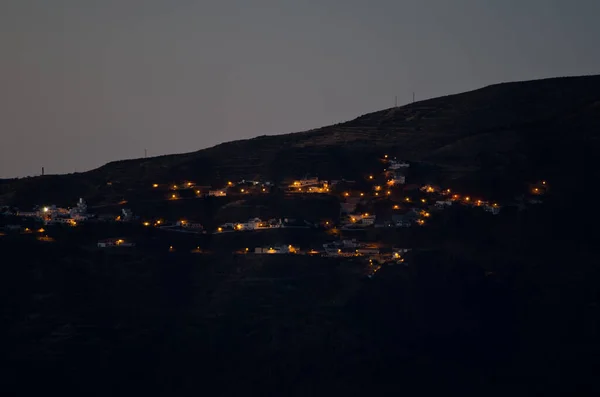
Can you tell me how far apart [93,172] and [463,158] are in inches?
978

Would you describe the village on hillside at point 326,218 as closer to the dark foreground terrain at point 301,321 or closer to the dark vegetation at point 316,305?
the dark vegetation at point 316,305

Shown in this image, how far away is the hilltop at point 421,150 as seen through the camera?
93.8 metres

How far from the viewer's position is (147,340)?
7681 cm

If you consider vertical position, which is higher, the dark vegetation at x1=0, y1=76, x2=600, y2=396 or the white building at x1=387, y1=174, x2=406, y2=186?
the white building at x1=387, y1=174, x2=406, y2=186

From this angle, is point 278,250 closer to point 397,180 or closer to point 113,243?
point 113,243

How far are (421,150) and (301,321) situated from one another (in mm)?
25155

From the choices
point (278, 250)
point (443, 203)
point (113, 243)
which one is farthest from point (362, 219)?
point (113, 243)

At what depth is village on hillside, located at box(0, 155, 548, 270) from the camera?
83125 mm

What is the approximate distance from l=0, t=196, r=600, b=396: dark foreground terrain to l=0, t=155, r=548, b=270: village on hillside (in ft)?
6.07

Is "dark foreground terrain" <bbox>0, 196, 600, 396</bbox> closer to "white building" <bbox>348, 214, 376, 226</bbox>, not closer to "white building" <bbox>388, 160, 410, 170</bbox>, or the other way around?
"white building" <bbox>348, 214, 376, 226</bbox>

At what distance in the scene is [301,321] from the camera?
7600 centimetres

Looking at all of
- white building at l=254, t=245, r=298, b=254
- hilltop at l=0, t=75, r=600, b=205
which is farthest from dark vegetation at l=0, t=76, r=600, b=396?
white building at l=254, t=245, r=298, b=254

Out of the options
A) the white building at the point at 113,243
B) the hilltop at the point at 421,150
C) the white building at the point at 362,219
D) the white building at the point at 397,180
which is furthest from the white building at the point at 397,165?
the white building at the point at 113,243

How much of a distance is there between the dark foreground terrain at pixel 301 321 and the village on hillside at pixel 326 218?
1.85 m
